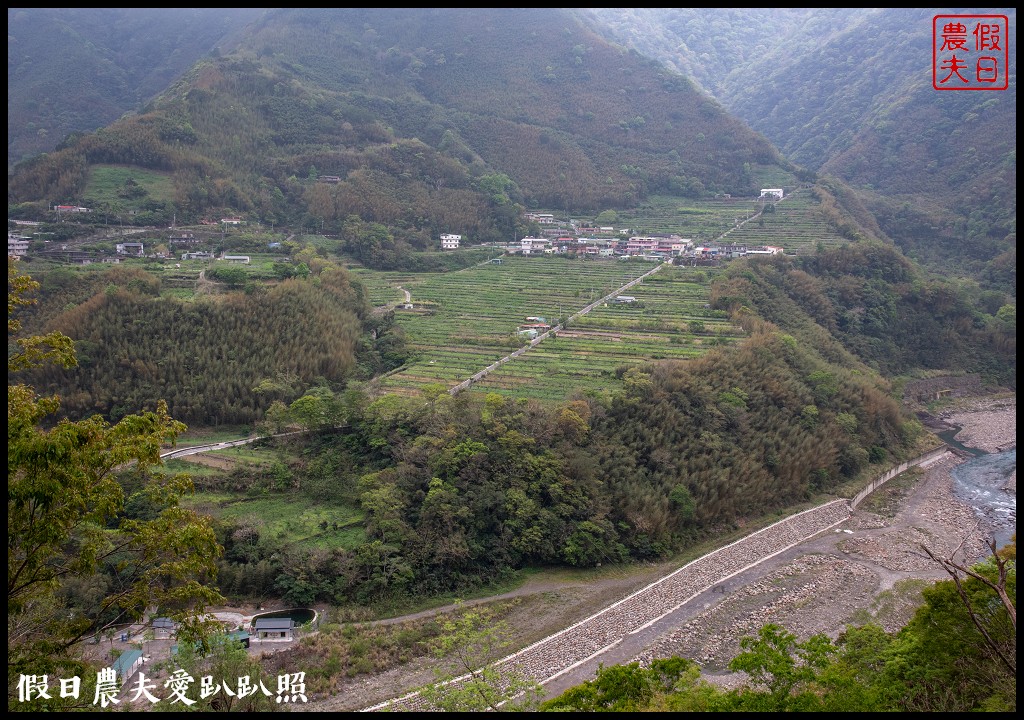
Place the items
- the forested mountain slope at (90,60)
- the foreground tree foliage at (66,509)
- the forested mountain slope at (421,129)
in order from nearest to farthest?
1. the foreground tree foliage at (66,509)
2. the forested mountain slope at (421,129)
3. the forested mountain slope at (90,60)

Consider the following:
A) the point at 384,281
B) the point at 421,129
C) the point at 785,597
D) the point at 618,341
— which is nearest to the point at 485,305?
the point at 384,281

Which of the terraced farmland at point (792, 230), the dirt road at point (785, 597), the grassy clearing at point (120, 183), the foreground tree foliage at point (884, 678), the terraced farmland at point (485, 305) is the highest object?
the grassy clearing at point (120, 183)

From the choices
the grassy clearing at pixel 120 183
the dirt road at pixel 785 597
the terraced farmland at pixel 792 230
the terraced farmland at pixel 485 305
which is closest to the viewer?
the dirt road at pixel 785 597

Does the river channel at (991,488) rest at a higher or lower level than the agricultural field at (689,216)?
lower

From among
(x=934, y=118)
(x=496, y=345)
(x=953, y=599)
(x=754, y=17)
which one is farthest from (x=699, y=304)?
(x=754, y=17)

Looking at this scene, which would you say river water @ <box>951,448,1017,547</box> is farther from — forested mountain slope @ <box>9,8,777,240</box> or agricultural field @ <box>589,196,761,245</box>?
forested mountain slope @ <box>9,8,777,240</box>

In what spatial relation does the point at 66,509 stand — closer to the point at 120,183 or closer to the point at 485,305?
the point at 485,305

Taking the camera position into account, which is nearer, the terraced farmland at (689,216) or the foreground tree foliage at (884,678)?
the foreground tree foliage at (884,678)

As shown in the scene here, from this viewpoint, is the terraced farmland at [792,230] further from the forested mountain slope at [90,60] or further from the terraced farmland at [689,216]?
the forested mountain slope at [90,60]

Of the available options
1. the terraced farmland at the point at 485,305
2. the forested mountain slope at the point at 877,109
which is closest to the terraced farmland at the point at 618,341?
the terraced farmland at the point at 485,305
